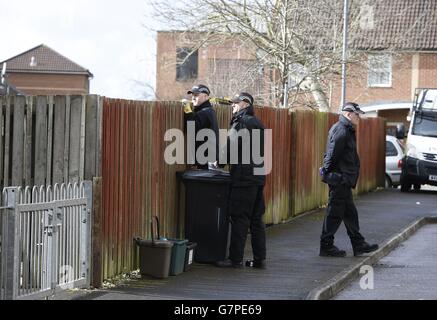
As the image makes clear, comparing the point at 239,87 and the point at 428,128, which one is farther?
the point at 239,87

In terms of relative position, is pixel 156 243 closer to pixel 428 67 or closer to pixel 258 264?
pixel 258 264

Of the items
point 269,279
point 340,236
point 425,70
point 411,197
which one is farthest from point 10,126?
point 425,70

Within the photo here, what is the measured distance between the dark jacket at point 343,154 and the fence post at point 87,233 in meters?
4.09

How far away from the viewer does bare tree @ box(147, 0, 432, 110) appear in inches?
1052

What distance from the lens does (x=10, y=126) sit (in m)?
9.80

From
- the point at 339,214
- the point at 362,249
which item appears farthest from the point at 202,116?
the point at 362,249

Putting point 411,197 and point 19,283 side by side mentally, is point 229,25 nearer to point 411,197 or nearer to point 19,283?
point 411,197

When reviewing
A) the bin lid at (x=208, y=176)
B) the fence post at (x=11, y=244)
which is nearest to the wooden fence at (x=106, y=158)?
the bin lid at (x=208, y=176)

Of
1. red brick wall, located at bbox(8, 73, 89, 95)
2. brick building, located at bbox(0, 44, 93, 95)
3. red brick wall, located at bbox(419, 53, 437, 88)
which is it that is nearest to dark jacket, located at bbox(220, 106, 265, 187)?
red brick wall, located at bbox(419, 53, 437, 88)

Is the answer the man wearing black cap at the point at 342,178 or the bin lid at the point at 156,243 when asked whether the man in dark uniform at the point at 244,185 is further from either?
the man wearing black cap at the point at 342,178

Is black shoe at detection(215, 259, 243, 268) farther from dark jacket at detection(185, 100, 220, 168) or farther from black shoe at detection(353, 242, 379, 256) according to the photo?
black shoe at detection(353, 242, 379, 256)

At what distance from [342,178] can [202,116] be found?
202 centimetres

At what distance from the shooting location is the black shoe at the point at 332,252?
1318 cm
